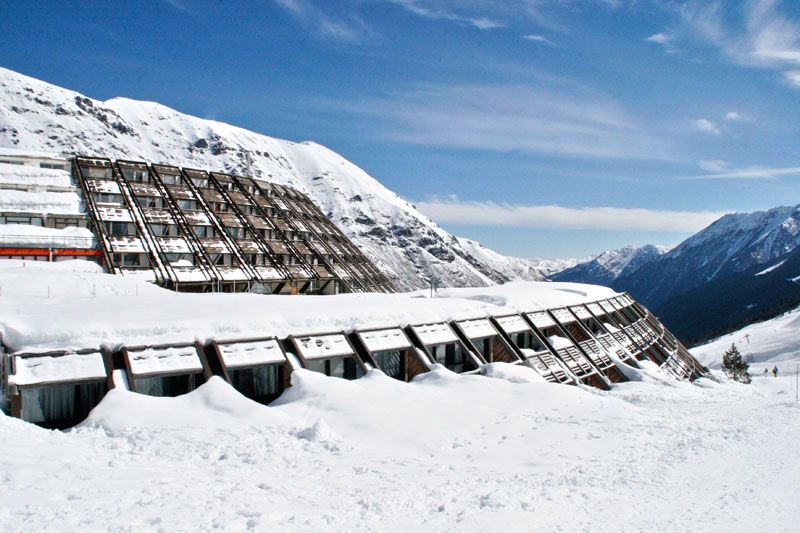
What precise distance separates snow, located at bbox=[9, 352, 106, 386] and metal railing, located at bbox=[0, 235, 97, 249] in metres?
31.8

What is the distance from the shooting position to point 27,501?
27.0 feet

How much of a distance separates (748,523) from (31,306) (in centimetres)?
2317

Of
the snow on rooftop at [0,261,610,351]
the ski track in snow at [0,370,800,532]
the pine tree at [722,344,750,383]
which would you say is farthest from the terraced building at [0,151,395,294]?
the pine tree at [722,344,750,383]

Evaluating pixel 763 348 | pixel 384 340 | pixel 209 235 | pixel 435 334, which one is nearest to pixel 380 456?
pixel 384 340

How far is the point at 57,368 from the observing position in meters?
15.5

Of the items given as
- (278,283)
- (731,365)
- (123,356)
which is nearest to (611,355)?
(123,356)

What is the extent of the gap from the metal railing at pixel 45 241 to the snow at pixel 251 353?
3220 cm

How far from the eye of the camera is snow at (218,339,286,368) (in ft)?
60.4

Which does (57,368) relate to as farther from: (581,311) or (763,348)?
(763,348)

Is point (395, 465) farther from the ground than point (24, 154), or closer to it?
closer to it

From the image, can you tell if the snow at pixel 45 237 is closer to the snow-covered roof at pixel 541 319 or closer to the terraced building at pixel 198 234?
the terraced building at pixel 198 234

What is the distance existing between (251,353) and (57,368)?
6.14m

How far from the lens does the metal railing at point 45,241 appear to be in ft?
132

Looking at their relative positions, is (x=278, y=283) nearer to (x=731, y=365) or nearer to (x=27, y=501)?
(x=27, y=501)
